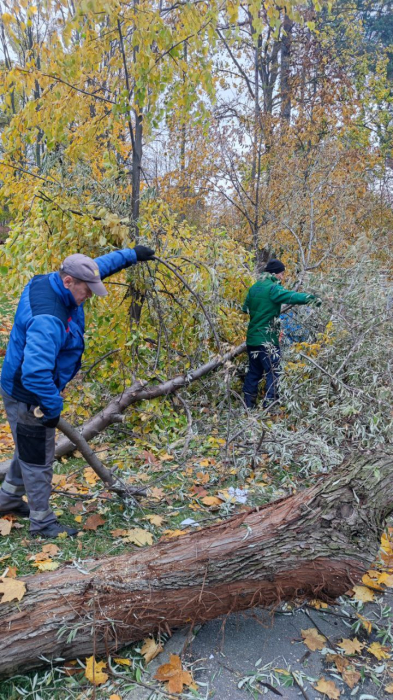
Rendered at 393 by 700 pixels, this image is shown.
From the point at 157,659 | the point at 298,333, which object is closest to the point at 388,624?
the point at 157,659

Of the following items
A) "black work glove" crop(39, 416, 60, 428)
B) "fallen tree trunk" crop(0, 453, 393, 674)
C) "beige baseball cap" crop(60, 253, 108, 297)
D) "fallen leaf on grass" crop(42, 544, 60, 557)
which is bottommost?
"fallen leaf on grass" crop(42, 544, 60, 557)

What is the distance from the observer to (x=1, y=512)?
121 inches

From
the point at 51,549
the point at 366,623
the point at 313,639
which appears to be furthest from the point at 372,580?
the point at 51,549

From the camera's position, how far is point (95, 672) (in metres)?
1.99

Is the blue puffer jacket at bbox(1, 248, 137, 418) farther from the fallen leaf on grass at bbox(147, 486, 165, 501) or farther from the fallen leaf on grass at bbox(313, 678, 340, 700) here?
the fallen leaf on grass at bbox(313, 678, 340, 700)

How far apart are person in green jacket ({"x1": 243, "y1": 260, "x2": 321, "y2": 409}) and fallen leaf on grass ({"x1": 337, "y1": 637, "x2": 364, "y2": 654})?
→ 115 inches

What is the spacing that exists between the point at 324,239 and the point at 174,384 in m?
4.89

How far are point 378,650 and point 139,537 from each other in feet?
4.61

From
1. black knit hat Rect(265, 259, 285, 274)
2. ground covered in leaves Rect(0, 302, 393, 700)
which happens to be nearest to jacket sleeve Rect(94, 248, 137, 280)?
ground covered in leaves Rect(0, 302, 393, 700)

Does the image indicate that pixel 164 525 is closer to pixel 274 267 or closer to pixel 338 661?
pixel 338 661

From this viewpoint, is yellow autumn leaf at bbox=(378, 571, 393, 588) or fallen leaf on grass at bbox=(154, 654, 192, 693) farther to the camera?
yellow autumn leaf at bbox=(378, 571, 393, 588)

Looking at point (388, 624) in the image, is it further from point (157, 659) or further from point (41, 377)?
point (41, 377)

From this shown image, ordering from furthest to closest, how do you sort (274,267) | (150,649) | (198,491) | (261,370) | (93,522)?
(261,370) < (274,267) < (198,491) < (93,522) < (150,649)

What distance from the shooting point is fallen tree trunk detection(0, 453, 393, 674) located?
6.54ft
